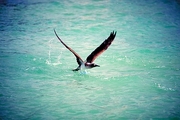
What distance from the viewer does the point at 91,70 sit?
8.52m

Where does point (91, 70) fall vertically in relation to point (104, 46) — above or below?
below

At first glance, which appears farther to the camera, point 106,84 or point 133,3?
point 133,3

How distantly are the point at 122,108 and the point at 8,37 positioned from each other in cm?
738

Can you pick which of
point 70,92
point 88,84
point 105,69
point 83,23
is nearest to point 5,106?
point 70,92

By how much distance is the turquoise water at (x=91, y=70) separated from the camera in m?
6.12

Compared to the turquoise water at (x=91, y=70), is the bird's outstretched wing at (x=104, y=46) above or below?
above

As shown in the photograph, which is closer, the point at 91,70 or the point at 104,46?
the point at 104,46

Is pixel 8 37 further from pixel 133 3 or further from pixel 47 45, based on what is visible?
pixel 133 3

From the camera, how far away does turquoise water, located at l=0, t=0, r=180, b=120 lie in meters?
6.12

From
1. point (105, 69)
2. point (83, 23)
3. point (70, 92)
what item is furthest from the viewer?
point (83, 23)

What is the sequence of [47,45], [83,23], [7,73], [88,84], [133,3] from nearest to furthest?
[88,84] → [7,73] → [47,45] → [83,23] → [133,3]

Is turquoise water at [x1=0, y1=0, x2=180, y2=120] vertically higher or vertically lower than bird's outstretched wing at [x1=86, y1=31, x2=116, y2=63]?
lower

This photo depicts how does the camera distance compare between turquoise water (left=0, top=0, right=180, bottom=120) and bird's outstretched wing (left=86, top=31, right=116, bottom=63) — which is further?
bird's outstretched wing (left=86, top=31, right=116, bottom=63)

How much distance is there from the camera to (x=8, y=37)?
11.6 meters
